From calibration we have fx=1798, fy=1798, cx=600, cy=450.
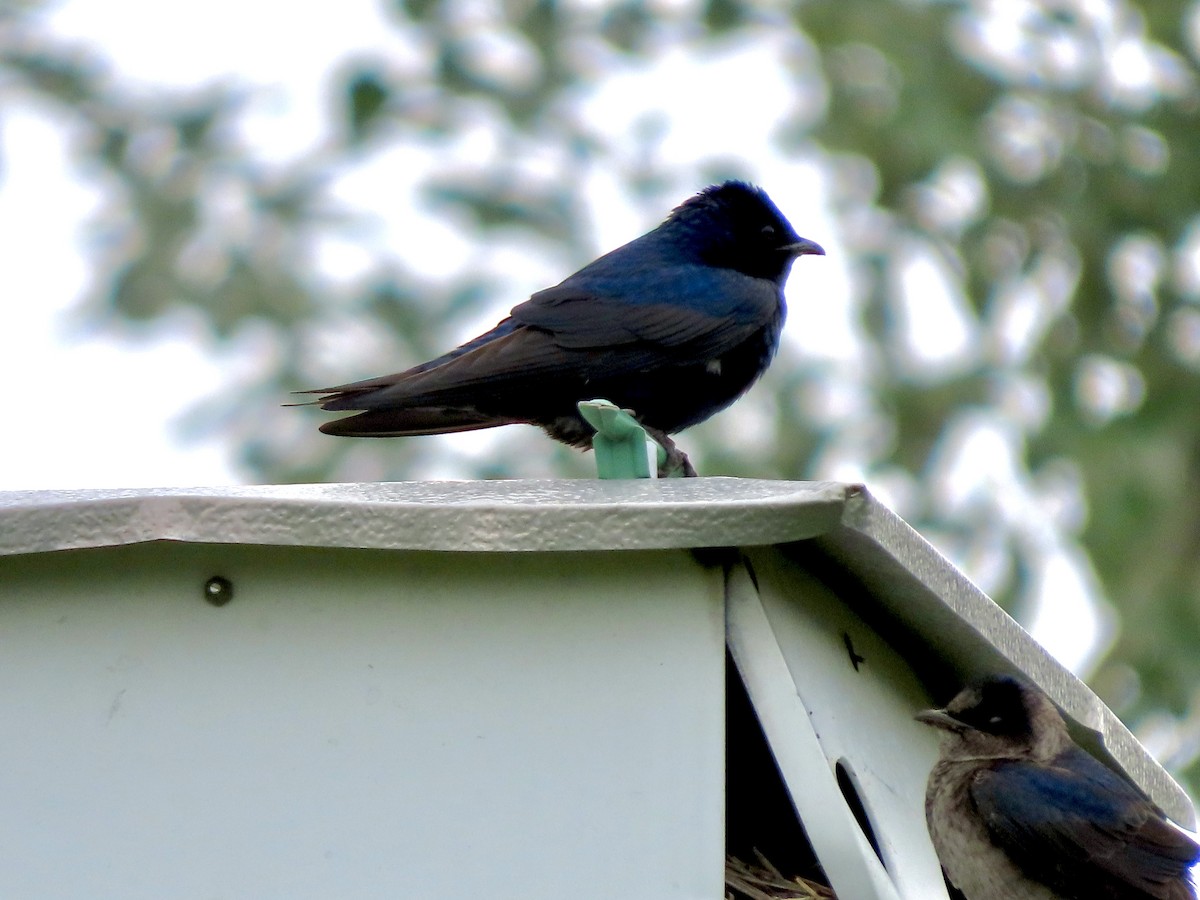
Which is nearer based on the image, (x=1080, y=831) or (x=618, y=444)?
(x=1080, y=831)

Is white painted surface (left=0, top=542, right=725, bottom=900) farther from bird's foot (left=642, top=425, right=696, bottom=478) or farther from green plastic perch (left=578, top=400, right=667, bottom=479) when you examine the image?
bird's foot (left=642, top=425, right=696, bottom=478)

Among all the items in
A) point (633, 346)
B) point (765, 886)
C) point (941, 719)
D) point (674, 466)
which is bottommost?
point (765, 886)

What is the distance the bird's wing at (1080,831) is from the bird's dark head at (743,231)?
1.74m

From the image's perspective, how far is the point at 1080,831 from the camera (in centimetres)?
241

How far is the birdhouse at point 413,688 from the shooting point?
2.05 m

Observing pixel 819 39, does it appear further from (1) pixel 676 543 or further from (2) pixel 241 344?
(1) pixel 676 543

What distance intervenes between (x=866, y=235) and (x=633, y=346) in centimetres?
402

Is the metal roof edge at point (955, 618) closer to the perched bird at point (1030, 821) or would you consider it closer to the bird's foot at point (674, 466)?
the perched bird at point (1030, 821)

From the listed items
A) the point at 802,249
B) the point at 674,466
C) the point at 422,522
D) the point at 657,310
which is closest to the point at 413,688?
the point at 422,522

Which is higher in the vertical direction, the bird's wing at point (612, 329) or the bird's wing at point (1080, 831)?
the bird's wing at point (612, 329)

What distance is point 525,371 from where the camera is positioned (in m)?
3.25

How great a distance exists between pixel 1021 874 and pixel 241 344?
17.9 ft

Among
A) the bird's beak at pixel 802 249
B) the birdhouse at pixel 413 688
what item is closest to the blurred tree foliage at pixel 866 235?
the bird's beak at pixel 802 249

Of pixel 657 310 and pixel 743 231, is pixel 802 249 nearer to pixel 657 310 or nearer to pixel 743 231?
pixel 743 231
